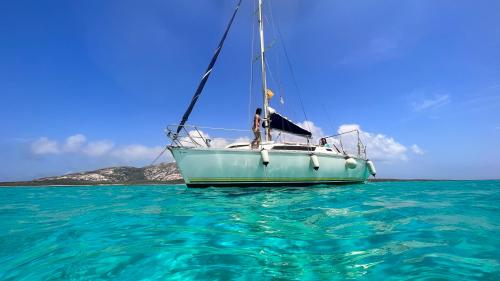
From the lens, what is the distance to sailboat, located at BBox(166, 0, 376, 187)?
12.8 meters

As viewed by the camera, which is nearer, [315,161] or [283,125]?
[315,161]

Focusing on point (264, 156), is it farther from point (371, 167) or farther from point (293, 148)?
point (371, 167)

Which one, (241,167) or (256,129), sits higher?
(256,129)

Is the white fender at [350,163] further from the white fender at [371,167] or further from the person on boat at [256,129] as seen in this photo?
the person on boat at [256,129]

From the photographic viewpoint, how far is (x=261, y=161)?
1318 cm

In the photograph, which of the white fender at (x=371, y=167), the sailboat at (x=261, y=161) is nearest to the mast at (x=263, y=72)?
the sailboat at (x=261, y=161)

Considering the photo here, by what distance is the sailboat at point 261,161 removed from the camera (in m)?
12.8

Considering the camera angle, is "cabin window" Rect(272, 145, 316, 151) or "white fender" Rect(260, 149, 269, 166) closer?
"white fender" Rect(260, 149, 269, 166)

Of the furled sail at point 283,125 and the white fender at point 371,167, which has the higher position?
the furled sail at point 283,125

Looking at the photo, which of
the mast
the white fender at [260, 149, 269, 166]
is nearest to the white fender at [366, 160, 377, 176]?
the mast

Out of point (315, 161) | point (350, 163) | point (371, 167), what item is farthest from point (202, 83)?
point (371, 167)

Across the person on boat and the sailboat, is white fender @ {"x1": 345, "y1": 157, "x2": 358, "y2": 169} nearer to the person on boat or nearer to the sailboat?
the sailboat

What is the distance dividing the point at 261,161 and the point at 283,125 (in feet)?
14.3

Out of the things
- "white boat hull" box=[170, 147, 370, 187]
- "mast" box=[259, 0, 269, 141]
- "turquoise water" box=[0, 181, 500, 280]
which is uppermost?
"mast" box=[259, 0, 269, 141]
